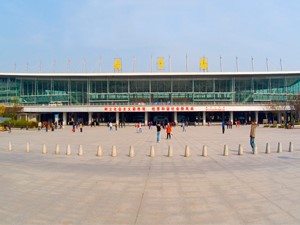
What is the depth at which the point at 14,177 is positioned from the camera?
32.0 ft

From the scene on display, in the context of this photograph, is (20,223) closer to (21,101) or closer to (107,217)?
(107,217)

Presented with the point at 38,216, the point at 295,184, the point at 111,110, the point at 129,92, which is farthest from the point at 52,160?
the point at 129,92

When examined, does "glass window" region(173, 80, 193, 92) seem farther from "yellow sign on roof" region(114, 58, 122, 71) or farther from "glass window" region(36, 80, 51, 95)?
"glass window" region(36, 80, 51, 95)

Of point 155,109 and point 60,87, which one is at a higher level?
point 60,87

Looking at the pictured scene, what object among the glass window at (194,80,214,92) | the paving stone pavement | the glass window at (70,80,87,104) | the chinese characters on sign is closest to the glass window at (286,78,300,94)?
the glass window at (194,80,214,92)

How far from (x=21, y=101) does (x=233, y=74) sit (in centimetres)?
5415

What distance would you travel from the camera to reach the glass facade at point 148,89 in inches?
2717

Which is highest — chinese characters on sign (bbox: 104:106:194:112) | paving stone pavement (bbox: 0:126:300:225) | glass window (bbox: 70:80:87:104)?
glass window (bbox: 70:80:87:104)

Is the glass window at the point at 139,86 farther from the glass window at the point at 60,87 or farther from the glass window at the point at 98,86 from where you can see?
the glass window at the point at 60,87

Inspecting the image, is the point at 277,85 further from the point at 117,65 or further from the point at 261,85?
the point at 117,65

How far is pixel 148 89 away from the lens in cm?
7006

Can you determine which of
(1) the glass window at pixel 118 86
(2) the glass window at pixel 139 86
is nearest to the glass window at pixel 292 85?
(2) the glass window at pixel 139 86

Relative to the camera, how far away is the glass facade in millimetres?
69006

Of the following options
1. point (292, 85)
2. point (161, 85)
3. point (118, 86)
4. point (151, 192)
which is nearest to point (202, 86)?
point (161, 85)
